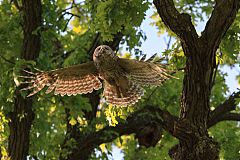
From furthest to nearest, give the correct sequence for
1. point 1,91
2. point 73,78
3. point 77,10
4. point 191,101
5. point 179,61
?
point 77,10, point 1,91, point 179,61, point 73,78, point 191,101

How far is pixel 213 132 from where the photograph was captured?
37.4 ft

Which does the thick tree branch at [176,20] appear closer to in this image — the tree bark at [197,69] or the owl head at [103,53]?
the tree bark at [197,69]

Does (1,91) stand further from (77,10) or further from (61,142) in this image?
(77,10)

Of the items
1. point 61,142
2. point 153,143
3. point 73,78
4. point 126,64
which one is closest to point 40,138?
point 61,142

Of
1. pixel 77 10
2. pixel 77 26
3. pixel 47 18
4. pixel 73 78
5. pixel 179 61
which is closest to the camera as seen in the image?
pixel 73 78

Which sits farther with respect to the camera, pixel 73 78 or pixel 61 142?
pixel 61 142

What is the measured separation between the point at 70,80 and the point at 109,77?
22.7 inches

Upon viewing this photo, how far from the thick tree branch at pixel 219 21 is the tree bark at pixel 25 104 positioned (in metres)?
3.87

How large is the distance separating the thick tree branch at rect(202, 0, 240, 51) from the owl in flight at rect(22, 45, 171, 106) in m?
0.73

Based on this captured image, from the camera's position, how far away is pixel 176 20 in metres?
7.24

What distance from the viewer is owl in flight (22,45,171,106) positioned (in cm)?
775

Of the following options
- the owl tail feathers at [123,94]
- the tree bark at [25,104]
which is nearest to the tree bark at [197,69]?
the owl tail feathers at [123,94]

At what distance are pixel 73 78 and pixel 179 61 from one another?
5.62ft

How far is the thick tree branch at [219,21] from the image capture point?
7.35 meters
